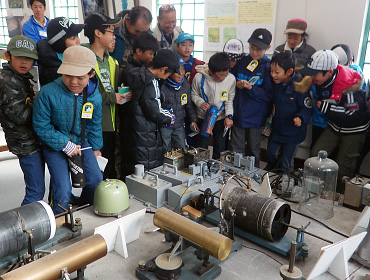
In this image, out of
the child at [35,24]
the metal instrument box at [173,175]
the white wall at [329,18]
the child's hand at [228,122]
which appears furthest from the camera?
the child at [35,24]

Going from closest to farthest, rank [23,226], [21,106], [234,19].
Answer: [23,226]
[21,106]
[234,19]

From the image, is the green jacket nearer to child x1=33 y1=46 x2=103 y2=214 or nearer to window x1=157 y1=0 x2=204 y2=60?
child x1=33 y1=46 x2=103 y2=214

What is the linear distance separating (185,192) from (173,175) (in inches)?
10.2

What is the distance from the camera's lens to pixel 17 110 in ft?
7.06

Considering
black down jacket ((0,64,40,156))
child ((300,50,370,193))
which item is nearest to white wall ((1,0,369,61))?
child ((300,50,370,193))

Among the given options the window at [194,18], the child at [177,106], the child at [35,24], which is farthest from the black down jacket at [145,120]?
the child at [35,24]

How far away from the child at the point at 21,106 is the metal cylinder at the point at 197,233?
1.25 m

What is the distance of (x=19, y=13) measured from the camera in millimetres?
7586

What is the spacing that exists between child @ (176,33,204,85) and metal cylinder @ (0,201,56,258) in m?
2.38

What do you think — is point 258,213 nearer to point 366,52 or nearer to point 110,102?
point 110,102

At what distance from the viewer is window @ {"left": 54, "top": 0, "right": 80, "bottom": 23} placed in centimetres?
688

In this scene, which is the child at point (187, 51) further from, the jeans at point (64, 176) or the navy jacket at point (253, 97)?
the jeans at point (64, 176)

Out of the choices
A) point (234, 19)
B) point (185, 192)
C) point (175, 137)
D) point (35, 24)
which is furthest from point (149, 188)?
point (35, 24)

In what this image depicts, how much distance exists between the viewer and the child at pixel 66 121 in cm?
200
